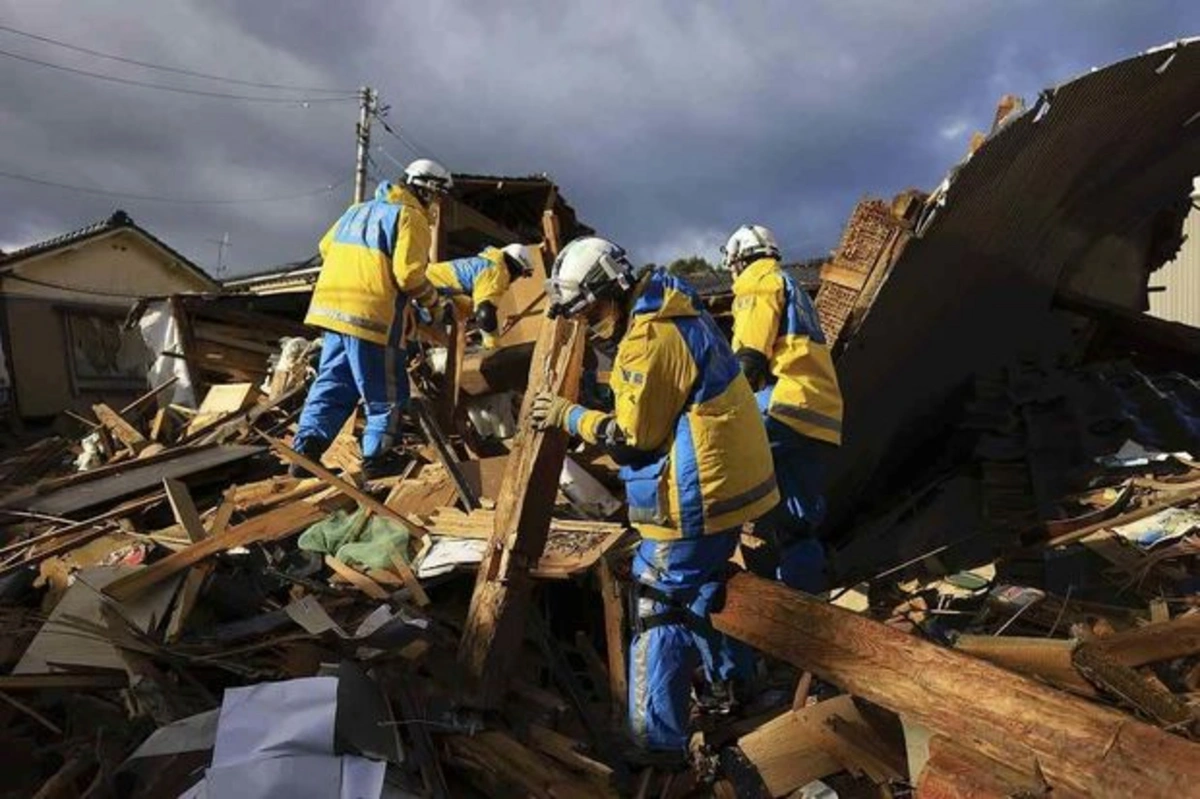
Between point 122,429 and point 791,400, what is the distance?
570cm

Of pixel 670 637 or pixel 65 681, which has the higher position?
pixel 65 681

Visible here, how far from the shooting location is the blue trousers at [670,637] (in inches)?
122

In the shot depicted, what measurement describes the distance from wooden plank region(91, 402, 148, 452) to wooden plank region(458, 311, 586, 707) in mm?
4673

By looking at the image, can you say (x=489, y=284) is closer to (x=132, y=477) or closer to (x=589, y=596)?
(x=589, y=596)

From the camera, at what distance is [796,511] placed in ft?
14.4

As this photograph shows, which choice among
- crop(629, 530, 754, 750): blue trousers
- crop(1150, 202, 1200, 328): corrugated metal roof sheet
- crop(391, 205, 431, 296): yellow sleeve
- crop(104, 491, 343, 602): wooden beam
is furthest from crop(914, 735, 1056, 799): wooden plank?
crop(1150, 202, 1200, 328): corrugated metal roof sheet

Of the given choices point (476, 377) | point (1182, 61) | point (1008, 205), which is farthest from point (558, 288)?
point (1182, 61)

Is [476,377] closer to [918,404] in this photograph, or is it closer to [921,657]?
[918,404]

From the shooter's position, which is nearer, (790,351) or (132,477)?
(790,351)

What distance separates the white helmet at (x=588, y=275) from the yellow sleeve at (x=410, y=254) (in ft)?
6.83

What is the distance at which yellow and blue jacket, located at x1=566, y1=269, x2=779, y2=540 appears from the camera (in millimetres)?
3049

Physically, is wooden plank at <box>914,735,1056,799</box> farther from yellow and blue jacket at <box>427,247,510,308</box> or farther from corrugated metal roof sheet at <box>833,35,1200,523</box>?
yellow and blue jacket at <box>427,247,510,308</box>

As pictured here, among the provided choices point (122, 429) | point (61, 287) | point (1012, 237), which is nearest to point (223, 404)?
point (122, 429)

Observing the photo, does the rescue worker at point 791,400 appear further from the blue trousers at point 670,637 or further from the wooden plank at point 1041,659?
the wooden plank at point 1041,659
